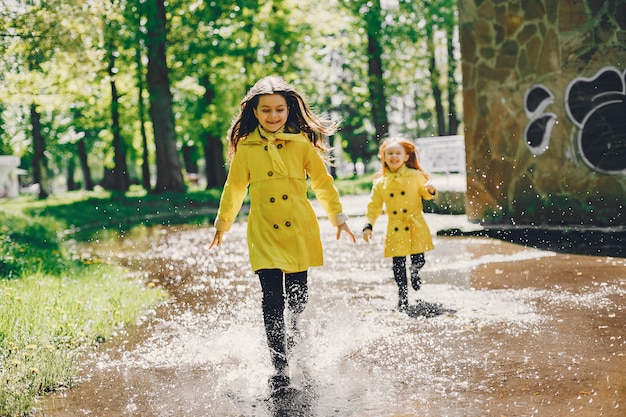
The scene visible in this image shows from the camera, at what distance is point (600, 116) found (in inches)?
403

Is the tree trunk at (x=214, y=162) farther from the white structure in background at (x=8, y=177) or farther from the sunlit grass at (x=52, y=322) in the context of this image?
the sunlit grass at (x=52, y=322)

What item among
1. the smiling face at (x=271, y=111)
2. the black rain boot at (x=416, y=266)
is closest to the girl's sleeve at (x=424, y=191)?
the black rain boot at (x=416, y=266)

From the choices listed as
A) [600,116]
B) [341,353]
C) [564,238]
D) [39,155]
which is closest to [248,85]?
[39,155]

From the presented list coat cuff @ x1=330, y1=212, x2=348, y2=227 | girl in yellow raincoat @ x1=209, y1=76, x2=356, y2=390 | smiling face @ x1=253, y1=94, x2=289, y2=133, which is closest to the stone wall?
coat cuff @ x1=330, y1=212, x2=348, y2=227

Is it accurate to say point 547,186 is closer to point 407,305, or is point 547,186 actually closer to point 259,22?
point 407,305

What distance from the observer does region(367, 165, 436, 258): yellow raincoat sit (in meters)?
6.37

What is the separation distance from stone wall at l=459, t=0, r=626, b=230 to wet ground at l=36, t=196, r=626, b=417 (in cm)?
253

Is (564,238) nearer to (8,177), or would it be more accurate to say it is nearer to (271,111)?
(271,111)

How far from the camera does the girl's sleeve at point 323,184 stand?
4641 mm

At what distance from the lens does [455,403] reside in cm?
364

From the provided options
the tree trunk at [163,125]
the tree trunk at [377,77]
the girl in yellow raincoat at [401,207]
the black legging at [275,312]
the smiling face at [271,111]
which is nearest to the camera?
the black legging at [275,312]

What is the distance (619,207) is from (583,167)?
2.52 ft

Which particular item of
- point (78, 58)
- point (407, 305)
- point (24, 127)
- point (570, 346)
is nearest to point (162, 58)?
point (78, 58)

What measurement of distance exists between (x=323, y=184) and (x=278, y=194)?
38cm
